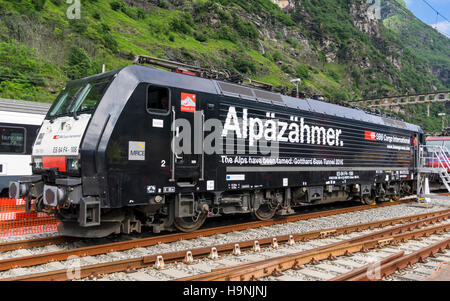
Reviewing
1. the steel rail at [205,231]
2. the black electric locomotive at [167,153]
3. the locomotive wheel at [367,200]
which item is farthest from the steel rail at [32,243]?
the locomotive wheel at [367,200]

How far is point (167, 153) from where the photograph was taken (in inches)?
311

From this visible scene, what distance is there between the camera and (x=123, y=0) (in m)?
81.5

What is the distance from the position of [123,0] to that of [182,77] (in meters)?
82.7

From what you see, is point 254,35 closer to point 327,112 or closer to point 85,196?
point 327,112

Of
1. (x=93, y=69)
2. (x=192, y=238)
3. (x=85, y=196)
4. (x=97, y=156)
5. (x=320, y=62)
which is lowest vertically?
(x=192, y=238)

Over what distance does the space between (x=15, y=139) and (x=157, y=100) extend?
8.71 m

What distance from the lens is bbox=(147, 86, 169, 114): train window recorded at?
7.74 meters

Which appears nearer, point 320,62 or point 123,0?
point 123,0

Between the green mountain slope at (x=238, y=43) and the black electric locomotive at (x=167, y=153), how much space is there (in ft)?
7.46

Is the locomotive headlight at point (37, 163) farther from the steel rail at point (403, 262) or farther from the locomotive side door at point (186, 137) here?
the steel rail at point (403, 262)

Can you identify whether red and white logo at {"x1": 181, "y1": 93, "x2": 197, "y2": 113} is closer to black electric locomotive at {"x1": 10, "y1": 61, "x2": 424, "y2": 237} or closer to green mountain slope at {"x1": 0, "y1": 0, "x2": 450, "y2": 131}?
black electric locomotive at {"x1": 10, "y1": 61, "x2": 424, "y2": 237}

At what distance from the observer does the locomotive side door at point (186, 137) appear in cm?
805
